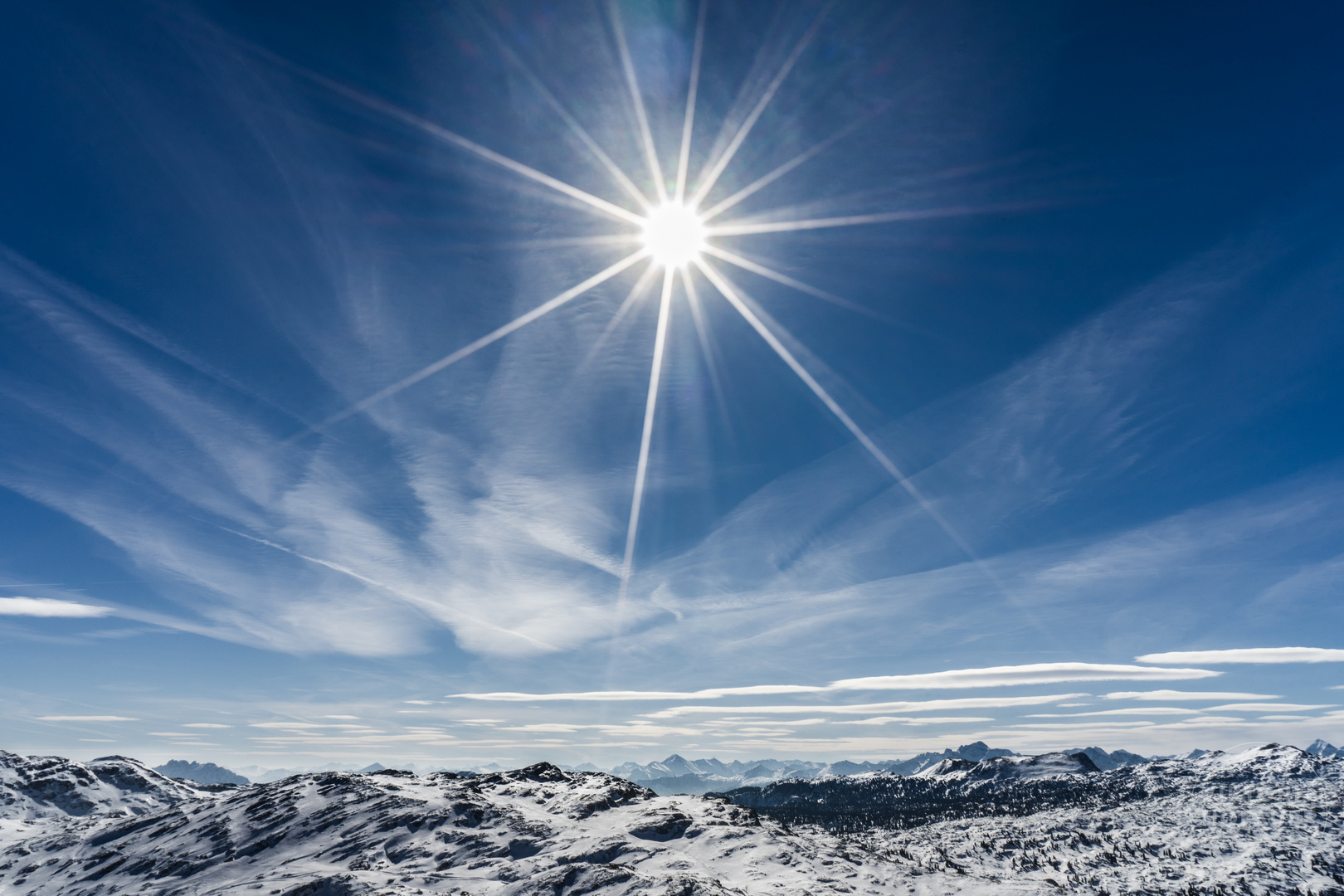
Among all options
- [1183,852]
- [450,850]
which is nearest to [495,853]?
[450,850]

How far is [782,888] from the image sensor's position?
171ft

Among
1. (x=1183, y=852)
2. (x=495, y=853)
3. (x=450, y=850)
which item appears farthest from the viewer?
(x=1183, y=852)

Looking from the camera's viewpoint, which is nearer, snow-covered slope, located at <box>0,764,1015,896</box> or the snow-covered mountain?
snow-covered slope, located at <box>0,764,1015,896</box>

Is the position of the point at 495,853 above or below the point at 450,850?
below

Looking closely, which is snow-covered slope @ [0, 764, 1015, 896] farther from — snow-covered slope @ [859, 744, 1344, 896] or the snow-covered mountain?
snow-covered slope @ [859, 744, 1344, 896]

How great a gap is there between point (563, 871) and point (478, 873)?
12.5 metres

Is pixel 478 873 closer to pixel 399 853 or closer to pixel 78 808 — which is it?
pixel 399 853

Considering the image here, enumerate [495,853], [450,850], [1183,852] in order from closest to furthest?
[495,853] → [450,850] → [1183,852]

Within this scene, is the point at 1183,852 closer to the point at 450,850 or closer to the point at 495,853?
the point at 495,853

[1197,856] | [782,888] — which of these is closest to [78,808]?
[782,888]

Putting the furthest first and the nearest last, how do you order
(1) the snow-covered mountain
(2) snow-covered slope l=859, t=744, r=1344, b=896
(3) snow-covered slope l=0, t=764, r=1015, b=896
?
1. (2) snow-covered slope l=859, t=744, r=1344, b=896
2. (1) the snow-covered mountain
3. (3) snow-covered slope l=0, t=764, r=1015, b=896

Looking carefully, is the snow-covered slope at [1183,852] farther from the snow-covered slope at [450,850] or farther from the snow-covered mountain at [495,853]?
the snow-covered slope at [450,850]

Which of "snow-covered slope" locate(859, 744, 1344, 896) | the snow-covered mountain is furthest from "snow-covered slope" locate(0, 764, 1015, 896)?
"snow-covered slope" locate(859, 744, 1344, 896)

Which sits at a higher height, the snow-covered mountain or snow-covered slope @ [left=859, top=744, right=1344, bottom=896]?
the snow-covered mountain
